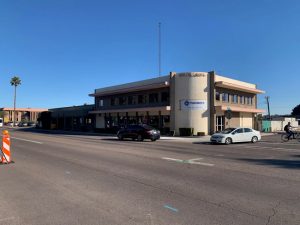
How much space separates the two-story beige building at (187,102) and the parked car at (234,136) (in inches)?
193

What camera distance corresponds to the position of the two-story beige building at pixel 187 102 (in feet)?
114

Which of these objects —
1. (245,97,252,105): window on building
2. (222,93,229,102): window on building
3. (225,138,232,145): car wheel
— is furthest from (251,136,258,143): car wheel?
(245,97,252,105): window on building

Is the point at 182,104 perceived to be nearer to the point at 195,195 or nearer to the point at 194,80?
the point at 194,80

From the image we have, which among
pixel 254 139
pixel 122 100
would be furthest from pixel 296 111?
pixel 254 139

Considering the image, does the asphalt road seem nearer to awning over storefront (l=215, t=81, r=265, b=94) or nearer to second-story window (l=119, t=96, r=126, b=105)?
awning over storefront (l=215, t=81, r=265, b=94)

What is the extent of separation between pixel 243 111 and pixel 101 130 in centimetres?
2242

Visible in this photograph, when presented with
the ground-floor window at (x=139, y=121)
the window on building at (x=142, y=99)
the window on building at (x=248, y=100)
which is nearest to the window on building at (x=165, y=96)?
the ground-floor window at (x=139, y=121)

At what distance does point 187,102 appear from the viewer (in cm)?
3478

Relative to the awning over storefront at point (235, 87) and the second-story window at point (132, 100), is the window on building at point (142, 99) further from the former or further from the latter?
the awning over storefront at point (235, 87)

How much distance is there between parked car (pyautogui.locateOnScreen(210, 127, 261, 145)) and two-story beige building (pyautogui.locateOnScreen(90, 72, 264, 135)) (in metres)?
4.89

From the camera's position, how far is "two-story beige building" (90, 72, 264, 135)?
3478 centimetres

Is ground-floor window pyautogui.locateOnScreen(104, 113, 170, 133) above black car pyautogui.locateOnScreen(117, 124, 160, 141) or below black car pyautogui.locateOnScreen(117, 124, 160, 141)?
above

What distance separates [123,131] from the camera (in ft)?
95.1

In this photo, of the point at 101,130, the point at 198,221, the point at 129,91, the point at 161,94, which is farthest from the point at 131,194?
the point at 101,130
